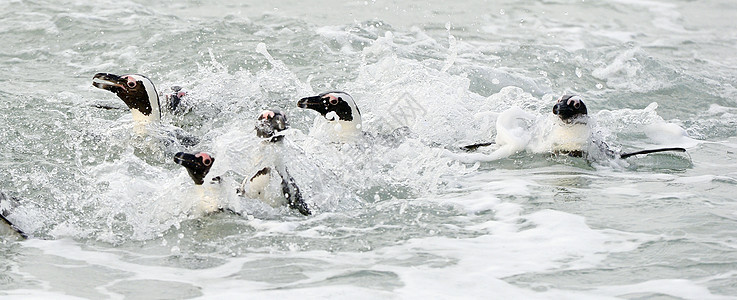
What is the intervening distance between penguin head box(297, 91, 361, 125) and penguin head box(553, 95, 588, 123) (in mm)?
1810

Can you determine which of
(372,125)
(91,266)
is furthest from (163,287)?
(372,125)

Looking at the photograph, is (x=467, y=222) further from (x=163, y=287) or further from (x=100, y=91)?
(x=100, y=91)

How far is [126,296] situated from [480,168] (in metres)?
3.92

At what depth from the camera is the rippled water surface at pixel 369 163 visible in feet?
18.9

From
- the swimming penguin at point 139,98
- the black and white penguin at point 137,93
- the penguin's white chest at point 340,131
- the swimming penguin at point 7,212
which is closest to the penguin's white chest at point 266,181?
the penguin's white chest at point 340,131

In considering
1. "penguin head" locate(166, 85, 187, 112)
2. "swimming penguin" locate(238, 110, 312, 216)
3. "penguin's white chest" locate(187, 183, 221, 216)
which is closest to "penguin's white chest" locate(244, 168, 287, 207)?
"swimming penguin" locate(238, 110, 312, 216)

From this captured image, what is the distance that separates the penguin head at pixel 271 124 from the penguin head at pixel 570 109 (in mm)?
2821

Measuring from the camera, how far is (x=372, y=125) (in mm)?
9578

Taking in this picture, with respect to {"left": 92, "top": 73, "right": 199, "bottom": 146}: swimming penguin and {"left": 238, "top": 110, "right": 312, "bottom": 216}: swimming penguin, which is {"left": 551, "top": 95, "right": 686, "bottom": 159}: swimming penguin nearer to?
{"left": 238, "top": 110, "right": 312, "bottom": 216}: swimming penguin

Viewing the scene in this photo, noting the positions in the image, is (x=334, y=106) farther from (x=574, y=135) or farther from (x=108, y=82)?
(x=574, y=135)

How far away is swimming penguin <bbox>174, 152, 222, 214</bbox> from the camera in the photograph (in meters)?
6.73

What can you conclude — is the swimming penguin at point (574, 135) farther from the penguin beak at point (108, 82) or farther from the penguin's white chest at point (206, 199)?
the penguin beak at point (108, 82)

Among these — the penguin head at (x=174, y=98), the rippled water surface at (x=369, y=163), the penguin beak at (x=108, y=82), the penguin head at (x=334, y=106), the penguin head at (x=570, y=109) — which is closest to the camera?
the rippled water surface at (x=369, y=163)

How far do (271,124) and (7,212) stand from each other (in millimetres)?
1877
